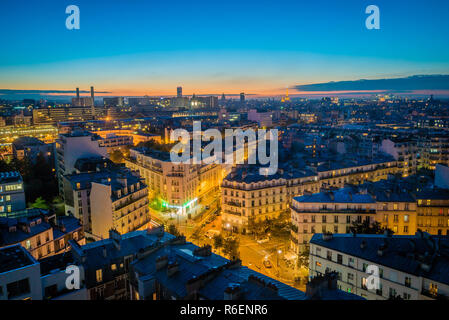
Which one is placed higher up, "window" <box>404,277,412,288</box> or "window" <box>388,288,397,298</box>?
"window" <box>404,277,412,288</box>

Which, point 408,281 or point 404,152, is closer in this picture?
point 408,281

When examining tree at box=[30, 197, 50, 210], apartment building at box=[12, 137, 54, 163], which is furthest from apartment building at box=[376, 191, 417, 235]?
apartment building at box=[12, 137, 54, 163]

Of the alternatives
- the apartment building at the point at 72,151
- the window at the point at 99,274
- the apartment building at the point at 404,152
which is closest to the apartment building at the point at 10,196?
the apartment building at the point at 72,151

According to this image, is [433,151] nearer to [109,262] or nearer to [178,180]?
[178,180]

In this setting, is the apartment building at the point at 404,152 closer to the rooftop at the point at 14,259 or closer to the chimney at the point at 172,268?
the chimney at the point at 172,268

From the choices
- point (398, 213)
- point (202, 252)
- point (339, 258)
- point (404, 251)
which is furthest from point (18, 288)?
point (398, 213)

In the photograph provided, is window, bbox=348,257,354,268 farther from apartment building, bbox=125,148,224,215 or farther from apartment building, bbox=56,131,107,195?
apartment building, bbox=56,131,107,195
